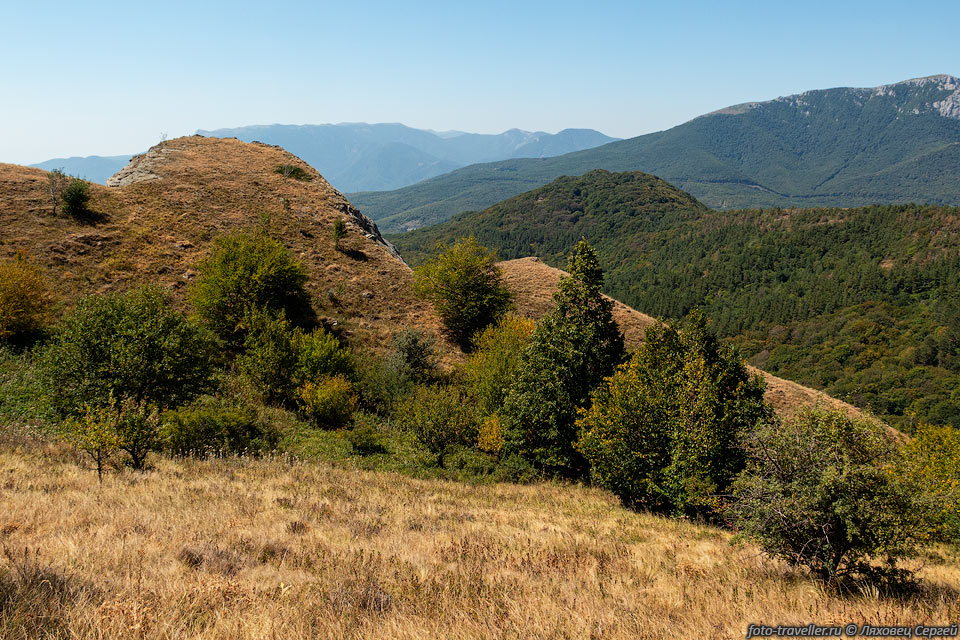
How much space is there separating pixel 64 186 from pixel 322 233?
19.6 metres

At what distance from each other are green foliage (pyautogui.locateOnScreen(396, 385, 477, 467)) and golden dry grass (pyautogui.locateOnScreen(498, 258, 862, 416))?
51.6 ft

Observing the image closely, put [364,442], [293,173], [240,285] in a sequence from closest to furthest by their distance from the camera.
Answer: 1. [364,442]
2. [240,285]
3. [293,173]

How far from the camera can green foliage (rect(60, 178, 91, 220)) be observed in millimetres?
34812

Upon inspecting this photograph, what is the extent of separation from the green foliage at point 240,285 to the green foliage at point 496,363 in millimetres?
12106

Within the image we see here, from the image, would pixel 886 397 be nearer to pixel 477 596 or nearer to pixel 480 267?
pixel 480 267

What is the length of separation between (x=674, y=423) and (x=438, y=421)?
10613mm

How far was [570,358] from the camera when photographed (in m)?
20.4

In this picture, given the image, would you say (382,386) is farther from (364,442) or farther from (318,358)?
(364,442)

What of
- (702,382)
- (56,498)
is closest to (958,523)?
(702,382)

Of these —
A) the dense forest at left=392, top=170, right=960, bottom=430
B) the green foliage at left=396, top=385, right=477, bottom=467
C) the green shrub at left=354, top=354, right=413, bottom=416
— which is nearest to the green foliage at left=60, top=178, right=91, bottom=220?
the green shrub at left=354, top=354, right=413, bottom=416

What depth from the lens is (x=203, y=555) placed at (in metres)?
6.85

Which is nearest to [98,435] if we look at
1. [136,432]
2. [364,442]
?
[136,432]

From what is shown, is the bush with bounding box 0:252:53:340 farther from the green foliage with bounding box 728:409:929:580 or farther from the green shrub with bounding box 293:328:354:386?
the green foliage with bounding box 728:409:929:580

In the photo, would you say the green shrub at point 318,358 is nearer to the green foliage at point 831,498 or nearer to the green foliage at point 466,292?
the green foliage at point 466,292
